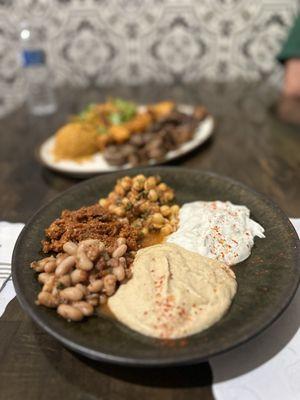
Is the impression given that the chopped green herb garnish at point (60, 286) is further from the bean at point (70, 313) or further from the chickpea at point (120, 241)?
the chickpea at point (120, 241)

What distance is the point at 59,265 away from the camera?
1351mm

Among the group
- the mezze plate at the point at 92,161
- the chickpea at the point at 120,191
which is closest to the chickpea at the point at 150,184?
the chickpea at the point at 120,191

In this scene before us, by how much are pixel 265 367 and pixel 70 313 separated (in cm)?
58

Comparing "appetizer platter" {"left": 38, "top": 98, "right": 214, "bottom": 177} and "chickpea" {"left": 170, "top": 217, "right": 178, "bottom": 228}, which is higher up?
"chickpea" {"left": 170, "top": 217, "right": 178, "bottom": 228}

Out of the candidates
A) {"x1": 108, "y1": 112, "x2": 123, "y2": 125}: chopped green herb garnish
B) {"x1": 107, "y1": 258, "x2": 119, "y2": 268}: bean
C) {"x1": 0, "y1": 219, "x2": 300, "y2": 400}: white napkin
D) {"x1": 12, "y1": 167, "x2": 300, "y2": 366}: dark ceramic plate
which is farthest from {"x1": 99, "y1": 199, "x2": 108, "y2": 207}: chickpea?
{"x1": 108, "y1": 112, "x2": 123, "y2": 125}: chopped green herb garnish

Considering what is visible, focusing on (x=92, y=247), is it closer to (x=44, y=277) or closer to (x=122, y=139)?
(x=44, y=277)

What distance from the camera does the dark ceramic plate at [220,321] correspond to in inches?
43.2

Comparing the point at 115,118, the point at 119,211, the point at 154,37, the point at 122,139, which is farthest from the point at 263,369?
the point at 154,37

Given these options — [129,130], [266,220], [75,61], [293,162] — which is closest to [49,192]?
[129,130]

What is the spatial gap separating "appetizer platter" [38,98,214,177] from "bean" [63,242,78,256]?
0.85 m

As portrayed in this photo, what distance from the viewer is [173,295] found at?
4.11 feet

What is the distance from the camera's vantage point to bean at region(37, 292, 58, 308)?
1.25 meters

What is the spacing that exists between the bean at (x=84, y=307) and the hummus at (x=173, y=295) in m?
0.07

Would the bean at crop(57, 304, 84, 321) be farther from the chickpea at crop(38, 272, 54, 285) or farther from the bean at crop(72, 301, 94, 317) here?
the chickpea at crop(38, 272, 54, 285)
